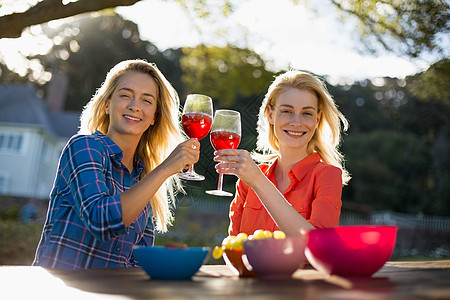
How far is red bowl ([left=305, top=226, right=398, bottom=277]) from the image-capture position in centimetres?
158

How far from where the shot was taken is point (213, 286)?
55.7 inches

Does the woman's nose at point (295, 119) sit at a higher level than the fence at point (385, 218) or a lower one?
higher

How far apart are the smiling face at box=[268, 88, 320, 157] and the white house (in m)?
24.9

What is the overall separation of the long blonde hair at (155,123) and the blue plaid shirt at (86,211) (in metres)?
0.34

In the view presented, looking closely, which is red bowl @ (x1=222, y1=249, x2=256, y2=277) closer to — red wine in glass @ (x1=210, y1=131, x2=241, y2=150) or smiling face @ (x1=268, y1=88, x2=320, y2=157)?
red wine in glass @ (x1=210, y1=131, x2=241, y2=150)

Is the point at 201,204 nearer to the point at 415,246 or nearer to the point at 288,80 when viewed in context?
the point at 415,246

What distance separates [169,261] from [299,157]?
178 centimetres

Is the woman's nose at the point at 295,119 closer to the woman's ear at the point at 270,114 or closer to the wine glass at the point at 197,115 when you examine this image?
the woman's ear at the point at 270,114

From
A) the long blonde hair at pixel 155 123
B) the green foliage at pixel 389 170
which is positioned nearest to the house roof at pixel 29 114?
the green foliage at pixel 389 170

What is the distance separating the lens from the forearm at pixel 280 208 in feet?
7.29

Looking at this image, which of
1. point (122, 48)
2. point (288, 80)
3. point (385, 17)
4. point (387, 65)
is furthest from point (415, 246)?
Result: point (122, 48)

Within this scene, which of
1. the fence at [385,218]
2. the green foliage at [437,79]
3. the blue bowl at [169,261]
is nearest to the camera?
the blue bowl at [169,261]

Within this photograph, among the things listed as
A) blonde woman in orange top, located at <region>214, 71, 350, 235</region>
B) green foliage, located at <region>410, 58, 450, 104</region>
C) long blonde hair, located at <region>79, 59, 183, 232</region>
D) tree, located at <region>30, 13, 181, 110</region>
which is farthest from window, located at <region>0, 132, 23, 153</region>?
blonde woman in orange top, located at <region>214, 71, 350, 235</region>

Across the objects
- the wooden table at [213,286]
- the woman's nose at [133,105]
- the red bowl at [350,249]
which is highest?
the woman's nose at [133,105]
